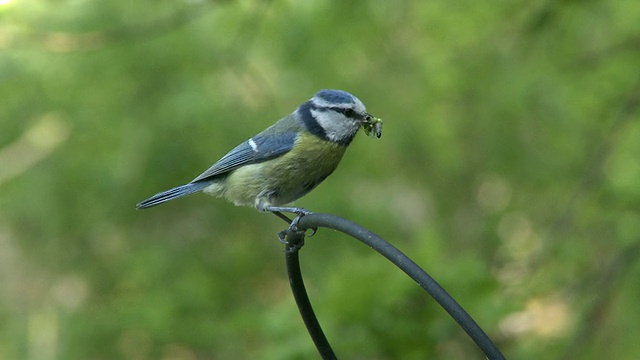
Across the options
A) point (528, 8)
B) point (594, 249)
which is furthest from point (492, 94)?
point (594, 249)

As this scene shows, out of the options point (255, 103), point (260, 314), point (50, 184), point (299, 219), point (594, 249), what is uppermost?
point (255, 103)

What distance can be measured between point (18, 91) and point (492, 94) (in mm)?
1966

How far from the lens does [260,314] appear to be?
294 centimetres

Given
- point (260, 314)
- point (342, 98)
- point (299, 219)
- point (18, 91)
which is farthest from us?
point (18, 91)

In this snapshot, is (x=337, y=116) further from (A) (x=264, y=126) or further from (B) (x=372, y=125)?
(A) (x=264, y=126)

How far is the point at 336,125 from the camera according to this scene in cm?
218

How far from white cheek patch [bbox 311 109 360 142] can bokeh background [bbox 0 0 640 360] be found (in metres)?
0.75

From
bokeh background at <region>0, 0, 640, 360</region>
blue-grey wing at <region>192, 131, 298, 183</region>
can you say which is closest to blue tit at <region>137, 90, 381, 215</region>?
blue-grey wing at <region>192, 131, 298, 183</region>

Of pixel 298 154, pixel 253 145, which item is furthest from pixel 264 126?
pixel 298 154

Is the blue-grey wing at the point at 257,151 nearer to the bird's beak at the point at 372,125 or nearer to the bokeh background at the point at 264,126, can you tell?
the bird's beak at the point at 372,125

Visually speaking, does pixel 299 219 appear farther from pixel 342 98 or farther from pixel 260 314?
pixel 260 314

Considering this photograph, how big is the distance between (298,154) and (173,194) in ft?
1.32

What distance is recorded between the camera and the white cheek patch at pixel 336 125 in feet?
7.07

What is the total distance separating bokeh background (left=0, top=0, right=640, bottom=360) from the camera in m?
3.03
